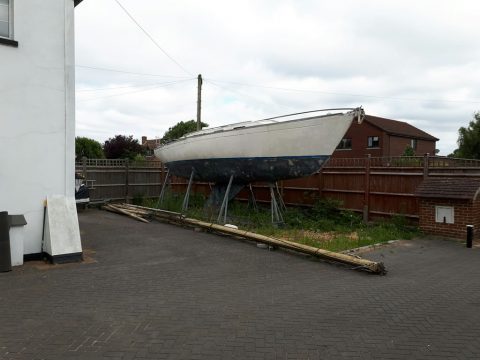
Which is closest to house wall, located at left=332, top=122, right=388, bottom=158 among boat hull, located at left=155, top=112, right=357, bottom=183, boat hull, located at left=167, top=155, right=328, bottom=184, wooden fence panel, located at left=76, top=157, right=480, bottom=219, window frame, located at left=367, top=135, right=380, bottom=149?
window frame, located at left=367, top=135, right=380, bottom=149

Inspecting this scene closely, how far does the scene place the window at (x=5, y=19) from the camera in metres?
7.35

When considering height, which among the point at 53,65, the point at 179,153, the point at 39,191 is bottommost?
the point at 39,191

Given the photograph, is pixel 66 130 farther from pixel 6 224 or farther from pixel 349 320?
pixel 349 320

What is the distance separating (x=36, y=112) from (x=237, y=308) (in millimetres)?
5245

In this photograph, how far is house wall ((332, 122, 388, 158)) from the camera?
40.4m

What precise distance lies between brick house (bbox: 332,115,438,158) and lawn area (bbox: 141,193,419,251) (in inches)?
1125

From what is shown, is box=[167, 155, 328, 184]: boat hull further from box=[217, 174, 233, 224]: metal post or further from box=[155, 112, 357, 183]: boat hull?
box=[217, 174, 233, 224]: metal post

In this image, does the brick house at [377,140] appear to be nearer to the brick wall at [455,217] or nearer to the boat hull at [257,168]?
the boat hull at [257,168]

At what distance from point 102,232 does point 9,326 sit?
21.7ft

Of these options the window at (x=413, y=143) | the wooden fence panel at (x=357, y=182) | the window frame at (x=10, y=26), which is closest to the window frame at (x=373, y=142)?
the window at (x=413, y=143)

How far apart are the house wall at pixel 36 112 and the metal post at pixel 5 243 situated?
1.15ft

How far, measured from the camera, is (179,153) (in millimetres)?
15000

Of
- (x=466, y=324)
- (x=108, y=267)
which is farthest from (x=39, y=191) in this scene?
(x=466, y=324)

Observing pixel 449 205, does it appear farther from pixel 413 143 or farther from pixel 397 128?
pixel 413 143
